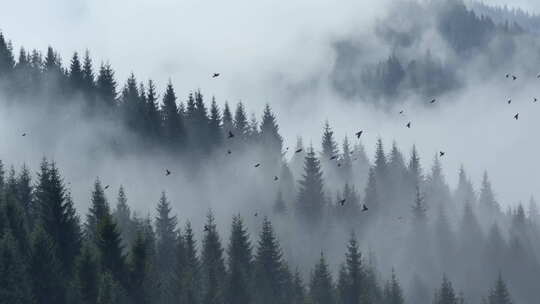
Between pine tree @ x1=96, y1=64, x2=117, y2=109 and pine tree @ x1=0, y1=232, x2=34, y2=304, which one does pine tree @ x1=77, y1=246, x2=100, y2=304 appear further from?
pine tree @ x1=96, y1=64, x2=117, y2=109

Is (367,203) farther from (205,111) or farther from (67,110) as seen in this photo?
(67,110)

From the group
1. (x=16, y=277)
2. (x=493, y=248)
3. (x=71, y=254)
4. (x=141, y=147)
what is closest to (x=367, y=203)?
(x=493, y=248)

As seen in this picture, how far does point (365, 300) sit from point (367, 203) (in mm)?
56252

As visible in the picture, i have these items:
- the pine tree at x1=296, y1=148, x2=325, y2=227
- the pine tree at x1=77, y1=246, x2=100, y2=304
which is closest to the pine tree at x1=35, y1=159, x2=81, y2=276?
the pine tree at x1=77, y1=246, x2=100, y2=304

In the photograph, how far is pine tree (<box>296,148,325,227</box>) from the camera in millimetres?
129625

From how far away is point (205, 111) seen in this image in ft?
454

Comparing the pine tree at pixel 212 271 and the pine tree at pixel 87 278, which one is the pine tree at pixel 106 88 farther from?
the pine tree at pixel 87 278

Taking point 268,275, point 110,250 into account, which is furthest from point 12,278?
point 268,275

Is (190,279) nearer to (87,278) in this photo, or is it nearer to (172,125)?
(87,278)

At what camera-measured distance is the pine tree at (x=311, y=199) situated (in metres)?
130

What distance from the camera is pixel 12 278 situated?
5947 cm

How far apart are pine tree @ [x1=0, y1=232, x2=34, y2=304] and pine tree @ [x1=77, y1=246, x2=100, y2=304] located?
11.5 ft

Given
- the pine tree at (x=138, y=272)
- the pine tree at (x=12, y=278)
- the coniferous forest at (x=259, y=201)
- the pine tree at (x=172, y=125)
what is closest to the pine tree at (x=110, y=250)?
the pine tree at (x=138, y=272)

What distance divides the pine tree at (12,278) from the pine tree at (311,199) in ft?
234
